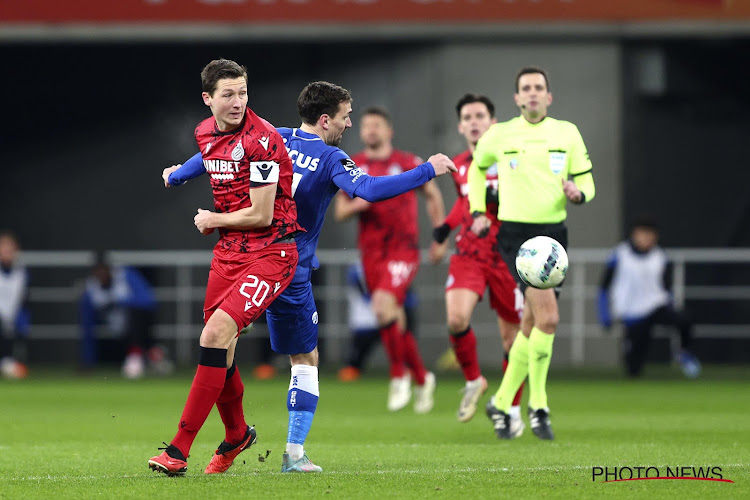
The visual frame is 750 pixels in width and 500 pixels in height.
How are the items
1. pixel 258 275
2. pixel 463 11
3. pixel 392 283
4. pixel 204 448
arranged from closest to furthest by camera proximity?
1. pixel 258 275
2. pixel 204 448
3. pixel 392 283
4. pixel 463 11

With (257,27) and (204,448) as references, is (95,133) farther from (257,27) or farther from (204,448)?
(204,448)

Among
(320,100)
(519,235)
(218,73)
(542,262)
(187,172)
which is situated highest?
(218,73)

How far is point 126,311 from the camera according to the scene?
52.3 feet

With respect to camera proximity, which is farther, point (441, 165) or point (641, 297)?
point (641, 297)

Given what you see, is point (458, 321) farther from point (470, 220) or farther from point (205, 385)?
point (205, 385)

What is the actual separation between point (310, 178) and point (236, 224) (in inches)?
23.2

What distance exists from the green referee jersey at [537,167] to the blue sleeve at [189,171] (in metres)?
2.51

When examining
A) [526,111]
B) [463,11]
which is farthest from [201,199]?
[526,111]

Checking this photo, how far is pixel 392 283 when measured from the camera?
461 inches

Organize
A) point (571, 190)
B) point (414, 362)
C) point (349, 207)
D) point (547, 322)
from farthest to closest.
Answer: point (349, 207) < point (414, 362) < point (547, 322) < point (571, 190)

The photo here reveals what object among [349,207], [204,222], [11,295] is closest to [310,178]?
[204,222]

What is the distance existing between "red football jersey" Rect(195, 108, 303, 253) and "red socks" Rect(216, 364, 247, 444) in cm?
71

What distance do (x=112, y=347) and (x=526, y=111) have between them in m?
10.3

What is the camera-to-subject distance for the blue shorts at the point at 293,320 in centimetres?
676
